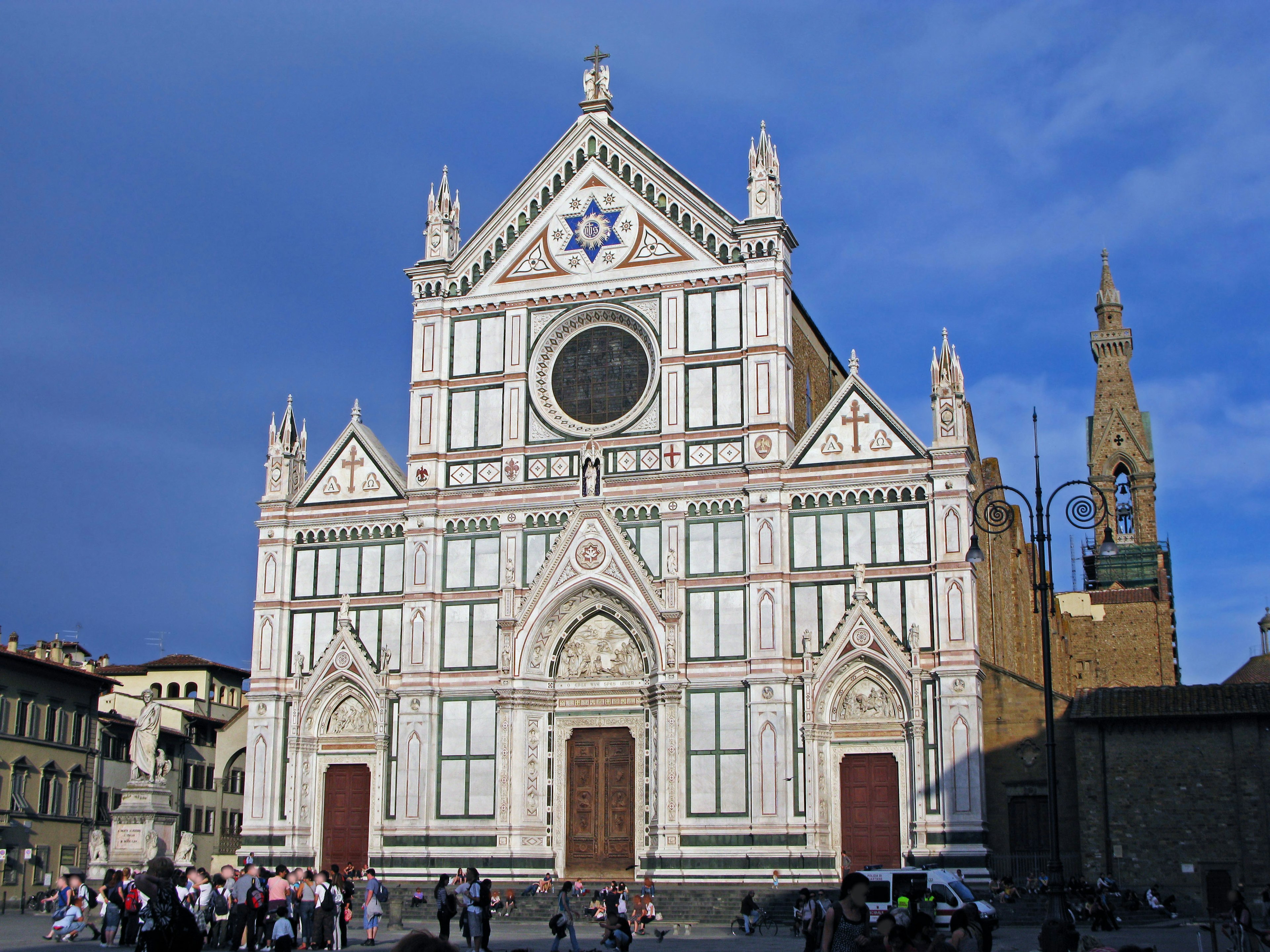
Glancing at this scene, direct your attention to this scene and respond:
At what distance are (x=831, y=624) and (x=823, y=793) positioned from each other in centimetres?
430

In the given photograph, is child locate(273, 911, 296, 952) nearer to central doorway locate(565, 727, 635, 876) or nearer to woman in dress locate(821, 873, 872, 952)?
woman in dress locate(821, 873, 872, 952)

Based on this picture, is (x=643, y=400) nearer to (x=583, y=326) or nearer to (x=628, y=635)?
(x=583, y=326)

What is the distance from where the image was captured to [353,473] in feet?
138

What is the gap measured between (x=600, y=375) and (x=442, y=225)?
702cm

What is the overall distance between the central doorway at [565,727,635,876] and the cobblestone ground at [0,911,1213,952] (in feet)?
11.7

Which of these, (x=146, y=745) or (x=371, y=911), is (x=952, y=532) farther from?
(x=146, y=745)

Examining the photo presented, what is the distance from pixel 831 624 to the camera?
1455 inches

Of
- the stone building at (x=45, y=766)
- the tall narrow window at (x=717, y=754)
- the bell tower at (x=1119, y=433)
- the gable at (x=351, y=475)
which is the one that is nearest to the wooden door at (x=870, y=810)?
the tall narrow window at (x=717, y=754)

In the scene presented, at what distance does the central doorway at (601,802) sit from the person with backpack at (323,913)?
13.4m

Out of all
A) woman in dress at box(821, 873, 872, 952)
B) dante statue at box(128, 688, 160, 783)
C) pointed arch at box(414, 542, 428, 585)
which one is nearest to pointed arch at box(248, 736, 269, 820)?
dante statue at box(128, 688, 160, 783)

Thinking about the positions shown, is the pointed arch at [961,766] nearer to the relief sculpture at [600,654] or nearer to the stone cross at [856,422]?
the stone cross at [856,422]

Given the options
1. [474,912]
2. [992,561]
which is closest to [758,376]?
[992,561]

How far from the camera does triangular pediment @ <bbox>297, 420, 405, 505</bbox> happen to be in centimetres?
4162

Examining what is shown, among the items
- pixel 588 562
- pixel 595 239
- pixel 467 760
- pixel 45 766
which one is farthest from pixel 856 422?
pixel 45 766
